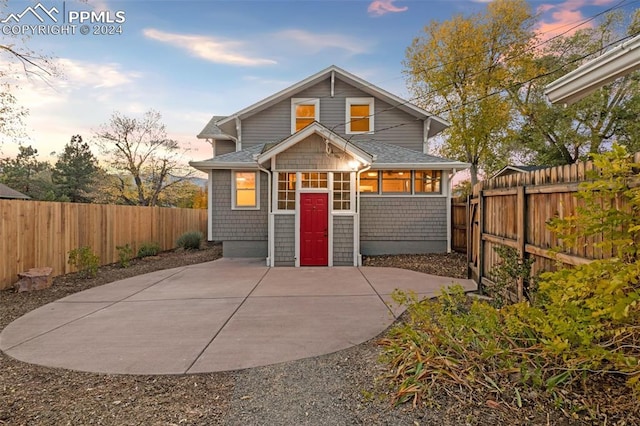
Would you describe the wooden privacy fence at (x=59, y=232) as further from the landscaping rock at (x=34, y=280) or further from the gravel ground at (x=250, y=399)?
the gravel ground at (x=250, y=399)

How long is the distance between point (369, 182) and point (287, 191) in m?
3.34

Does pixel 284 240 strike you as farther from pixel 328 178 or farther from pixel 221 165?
pixel 221 165

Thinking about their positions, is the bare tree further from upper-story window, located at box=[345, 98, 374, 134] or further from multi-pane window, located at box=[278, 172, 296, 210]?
multi-pane window, located at box=[278, 172, 296, 210]

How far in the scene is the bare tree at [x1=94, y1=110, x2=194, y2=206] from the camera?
74.2ft

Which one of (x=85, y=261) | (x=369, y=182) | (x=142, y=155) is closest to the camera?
(x=85, y=261)

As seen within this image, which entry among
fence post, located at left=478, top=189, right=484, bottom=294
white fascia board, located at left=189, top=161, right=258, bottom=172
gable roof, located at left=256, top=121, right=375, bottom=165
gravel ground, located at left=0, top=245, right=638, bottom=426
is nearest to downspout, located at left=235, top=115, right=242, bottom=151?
white fascia board, located at left=189, top=161, right=258, bottom=172

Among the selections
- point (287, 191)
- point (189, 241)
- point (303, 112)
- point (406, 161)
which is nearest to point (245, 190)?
point (287, 191)

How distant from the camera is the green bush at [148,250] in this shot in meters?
11.9

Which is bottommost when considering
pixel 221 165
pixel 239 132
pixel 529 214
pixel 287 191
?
pixel 529 214

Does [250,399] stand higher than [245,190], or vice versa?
[245,190]

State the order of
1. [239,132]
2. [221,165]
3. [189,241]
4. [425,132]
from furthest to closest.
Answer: [189,241], [425,132], [239,132], [221,165]

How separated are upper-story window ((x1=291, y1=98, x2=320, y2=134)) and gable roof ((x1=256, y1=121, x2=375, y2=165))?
11.4ft

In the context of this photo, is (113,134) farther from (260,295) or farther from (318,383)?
(318,383)

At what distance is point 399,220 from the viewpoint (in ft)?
39.3
